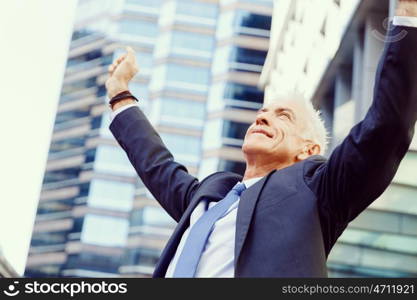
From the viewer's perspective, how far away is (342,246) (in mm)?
13586

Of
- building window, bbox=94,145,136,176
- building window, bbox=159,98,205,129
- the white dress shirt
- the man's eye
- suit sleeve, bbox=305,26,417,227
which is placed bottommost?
the white dress shirt

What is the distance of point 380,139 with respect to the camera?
191cm

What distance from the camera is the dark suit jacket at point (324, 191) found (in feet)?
6.23

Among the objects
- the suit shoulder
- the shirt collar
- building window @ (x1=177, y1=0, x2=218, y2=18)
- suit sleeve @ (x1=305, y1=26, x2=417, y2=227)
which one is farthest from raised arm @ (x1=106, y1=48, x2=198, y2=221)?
building window @ (x1=177, y1=0, x2=218, y2=18)

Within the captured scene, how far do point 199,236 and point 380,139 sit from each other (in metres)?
0.56

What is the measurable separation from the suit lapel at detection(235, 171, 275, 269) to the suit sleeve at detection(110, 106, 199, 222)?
0.38 m

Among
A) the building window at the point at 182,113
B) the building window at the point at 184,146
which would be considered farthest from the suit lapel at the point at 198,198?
the building window at the point at 182,113

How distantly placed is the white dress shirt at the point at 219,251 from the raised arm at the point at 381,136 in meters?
0.28

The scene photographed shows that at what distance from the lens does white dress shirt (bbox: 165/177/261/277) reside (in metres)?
2.08

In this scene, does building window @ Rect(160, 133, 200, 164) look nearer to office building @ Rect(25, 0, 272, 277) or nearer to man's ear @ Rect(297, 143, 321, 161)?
office building @ Rect(25, 0, 272, 277)

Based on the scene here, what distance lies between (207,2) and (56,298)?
5747 cm

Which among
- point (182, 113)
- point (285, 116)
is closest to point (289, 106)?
point (285, 116)

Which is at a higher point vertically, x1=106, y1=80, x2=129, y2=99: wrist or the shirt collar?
x1=106, y1=80, x2=129, y2=99: wrist

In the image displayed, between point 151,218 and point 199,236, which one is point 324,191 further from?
point 151,218
